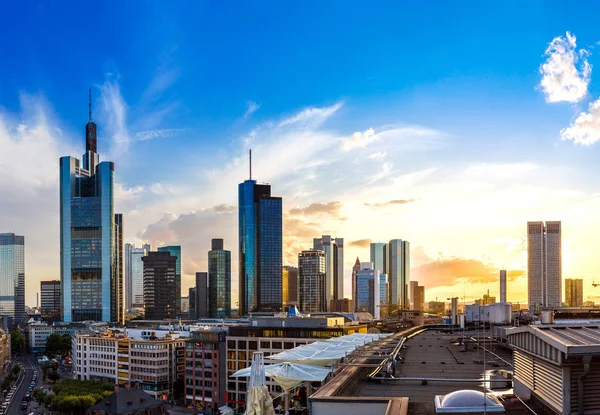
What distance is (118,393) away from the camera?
59.3 metres

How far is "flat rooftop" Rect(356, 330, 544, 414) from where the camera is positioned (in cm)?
1661

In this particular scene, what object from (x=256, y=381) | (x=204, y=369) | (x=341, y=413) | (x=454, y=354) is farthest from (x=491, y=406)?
(x=204, y=369)

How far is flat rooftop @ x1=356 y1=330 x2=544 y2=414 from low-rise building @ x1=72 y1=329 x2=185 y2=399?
63346 millimetres

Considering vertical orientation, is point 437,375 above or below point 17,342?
above

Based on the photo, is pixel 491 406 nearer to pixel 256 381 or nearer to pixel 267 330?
pixel 256 381

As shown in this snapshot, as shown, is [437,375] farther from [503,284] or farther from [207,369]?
[503,284]

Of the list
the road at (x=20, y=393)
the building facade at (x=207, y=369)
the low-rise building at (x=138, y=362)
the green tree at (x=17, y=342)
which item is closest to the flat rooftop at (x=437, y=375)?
the building facade at (x=207, y=369)

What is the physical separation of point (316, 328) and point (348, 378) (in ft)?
193

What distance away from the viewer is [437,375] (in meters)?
22.3

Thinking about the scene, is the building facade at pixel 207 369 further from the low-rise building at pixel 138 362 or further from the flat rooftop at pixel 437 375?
the flat rooftop at pixel 437 375

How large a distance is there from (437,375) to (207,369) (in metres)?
63.2

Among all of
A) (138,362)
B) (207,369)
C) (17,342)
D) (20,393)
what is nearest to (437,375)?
(207,369)

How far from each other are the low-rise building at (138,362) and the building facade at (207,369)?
868 cm

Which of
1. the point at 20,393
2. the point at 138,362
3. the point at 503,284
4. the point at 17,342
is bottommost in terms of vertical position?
the point at 17,342
